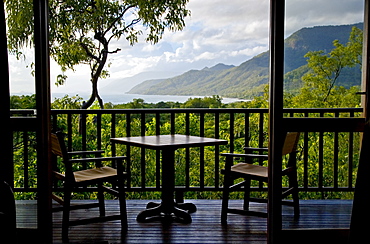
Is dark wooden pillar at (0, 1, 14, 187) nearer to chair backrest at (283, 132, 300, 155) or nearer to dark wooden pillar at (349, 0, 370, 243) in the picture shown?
dark wooden pillar at (349, 0, 370, 243)

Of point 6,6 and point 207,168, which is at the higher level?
point 6,6

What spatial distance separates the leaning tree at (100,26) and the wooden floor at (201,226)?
4698 mm

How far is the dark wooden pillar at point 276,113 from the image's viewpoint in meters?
2.72

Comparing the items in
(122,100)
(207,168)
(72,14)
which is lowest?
(207,168)

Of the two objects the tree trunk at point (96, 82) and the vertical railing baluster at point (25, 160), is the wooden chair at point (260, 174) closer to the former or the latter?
the vertical railing baluster at point (25, 160)

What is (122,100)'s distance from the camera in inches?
330

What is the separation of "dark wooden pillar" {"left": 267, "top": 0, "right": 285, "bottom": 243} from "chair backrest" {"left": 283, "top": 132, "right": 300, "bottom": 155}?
0.16m

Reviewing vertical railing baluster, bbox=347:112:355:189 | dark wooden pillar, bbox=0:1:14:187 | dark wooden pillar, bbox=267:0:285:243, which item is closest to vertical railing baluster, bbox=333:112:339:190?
vertical railing baluster, bbox=347:112:355:189

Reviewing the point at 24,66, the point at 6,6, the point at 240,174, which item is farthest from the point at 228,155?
the point at 6,6

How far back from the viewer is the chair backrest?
2.95 metres

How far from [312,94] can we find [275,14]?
25.2 inches

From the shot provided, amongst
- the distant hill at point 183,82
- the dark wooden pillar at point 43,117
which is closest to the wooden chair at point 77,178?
the dark wooden pillar at point 43,117

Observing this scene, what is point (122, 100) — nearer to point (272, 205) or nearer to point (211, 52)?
point (211, 52)

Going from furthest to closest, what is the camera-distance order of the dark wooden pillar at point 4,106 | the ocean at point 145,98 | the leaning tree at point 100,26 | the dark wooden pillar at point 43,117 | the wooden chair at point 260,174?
the ocean at point 145,98
the leaning tree at point 100,26
the wooden chair at point 260,174
the dark wooden pillar at point 43,117
the dark wooden pillar at point 4,106
